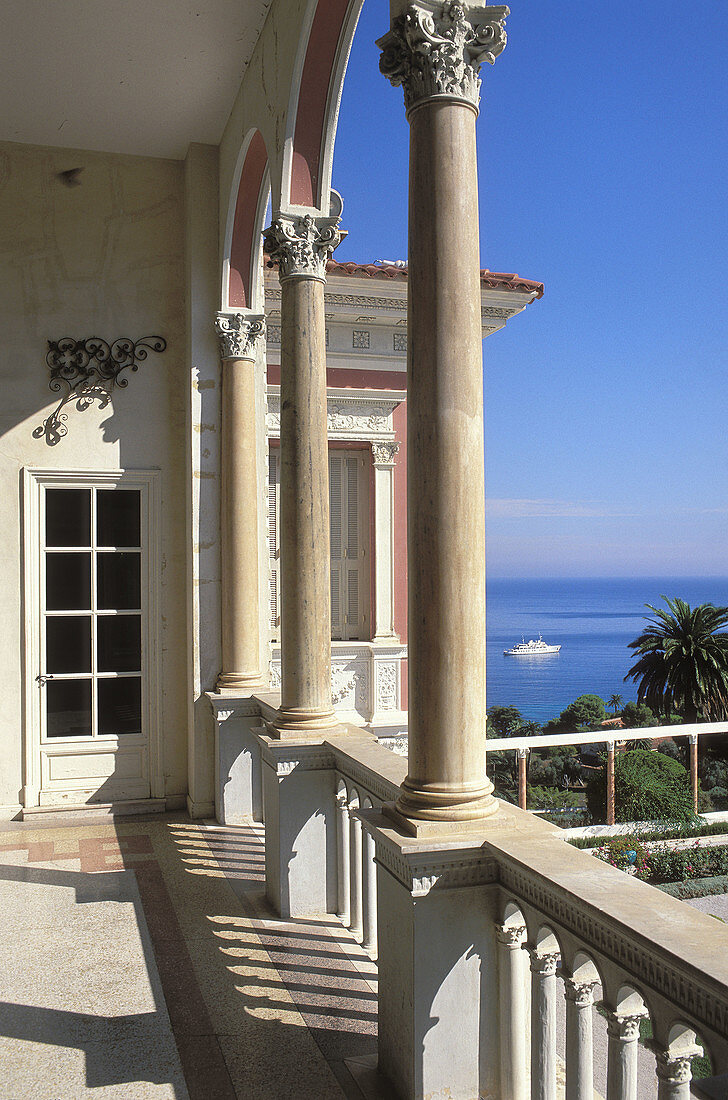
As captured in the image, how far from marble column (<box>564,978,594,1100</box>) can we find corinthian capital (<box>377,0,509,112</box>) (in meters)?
2.49

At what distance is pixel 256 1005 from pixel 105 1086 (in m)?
0.65

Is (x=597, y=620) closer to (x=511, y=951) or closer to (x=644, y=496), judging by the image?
(x=644, y=496)

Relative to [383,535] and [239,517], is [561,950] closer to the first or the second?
[239,517]

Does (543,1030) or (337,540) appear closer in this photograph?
(543,1030)

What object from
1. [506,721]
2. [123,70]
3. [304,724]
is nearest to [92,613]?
[304,724]

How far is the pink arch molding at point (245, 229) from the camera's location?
5.79m

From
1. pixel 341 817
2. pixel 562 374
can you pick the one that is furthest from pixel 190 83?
pixel 562 374

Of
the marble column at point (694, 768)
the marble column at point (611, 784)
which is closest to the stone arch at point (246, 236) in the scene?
the marble column at point (611, 784)

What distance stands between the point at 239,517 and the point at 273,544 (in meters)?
3.05

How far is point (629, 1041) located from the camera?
196 cm

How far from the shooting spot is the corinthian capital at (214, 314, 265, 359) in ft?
20.3

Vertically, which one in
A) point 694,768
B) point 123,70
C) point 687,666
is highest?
point 123,70

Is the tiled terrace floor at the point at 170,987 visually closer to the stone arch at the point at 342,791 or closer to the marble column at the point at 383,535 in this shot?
the stone arch at the point at 342,791

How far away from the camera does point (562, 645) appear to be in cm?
9744
